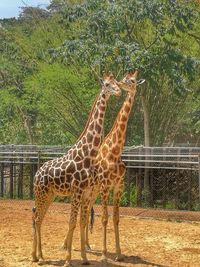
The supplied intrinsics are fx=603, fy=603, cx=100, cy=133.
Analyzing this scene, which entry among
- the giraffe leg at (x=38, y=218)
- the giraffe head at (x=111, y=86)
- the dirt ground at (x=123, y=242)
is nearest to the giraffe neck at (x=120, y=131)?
the giraffe head at (x=111, y=86)

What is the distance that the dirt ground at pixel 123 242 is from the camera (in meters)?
8.01

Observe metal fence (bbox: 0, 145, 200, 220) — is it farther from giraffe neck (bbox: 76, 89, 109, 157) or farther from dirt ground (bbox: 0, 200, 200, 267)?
giraffe neck (bbox: 76, 89, 109, 157)

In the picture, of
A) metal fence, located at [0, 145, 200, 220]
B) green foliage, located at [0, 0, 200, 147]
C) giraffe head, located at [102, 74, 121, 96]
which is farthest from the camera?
green foliage, located at [0, 0, 200, 147]

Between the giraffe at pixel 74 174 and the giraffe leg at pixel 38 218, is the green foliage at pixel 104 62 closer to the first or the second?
the giraffe at pixel 74 174

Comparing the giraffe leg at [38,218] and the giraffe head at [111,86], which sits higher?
the giraffe head at [111,86]

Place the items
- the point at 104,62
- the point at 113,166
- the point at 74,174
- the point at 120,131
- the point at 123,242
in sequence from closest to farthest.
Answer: the point at 74,174, the point at 113,166, the point at 120,131, the point at 123,242, the point at 104,62

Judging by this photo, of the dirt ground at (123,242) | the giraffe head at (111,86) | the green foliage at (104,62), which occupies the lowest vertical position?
the dirt ground at (123,242)

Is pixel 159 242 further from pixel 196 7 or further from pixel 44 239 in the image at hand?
pixel 196 7

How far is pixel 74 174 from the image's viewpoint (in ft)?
25.1

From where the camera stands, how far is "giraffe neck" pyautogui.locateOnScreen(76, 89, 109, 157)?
7812 millimetres

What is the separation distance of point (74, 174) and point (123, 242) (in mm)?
2233

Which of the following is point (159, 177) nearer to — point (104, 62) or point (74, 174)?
point (104, 62)

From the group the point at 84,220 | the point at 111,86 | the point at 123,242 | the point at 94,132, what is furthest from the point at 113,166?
the point at 123,242

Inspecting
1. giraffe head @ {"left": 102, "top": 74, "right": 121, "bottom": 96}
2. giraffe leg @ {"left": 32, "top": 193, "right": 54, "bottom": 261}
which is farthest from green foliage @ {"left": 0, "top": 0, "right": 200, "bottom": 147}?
giraffe leg @ {"left": 32, "top": 193, "right": 54, "bottom": 261}
